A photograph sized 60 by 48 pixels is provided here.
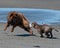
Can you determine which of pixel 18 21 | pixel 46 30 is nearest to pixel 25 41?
pixel 46 30

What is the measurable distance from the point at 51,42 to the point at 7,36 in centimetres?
208

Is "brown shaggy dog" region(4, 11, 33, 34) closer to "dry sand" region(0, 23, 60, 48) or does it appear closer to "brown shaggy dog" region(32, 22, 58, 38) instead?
"dry sand" region(0, 23, 60, 48)

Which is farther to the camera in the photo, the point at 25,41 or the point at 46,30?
the point at 46,30

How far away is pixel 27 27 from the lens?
14.4 metres

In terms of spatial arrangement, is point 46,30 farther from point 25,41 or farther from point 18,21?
point 18,21

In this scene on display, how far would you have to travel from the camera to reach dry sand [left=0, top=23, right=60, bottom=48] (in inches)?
453

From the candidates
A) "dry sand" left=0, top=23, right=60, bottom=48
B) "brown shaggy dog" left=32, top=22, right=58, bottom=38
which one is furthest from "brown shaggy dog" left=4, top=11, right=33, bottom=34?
"brown shaggy dog" left=32, top=22, right=58, bottom=38

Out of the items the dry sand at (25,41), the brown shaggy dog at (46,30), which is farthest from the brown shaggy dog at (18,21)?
the brown shaggy dog at (46,30)

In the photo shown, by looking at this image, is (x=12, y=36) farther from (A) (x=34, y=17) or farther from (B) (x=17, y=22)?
(A) (x=34, y=17)

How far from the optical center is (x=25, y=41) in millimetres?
12570

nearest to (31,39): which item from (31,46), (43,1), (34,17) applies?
(31,46)

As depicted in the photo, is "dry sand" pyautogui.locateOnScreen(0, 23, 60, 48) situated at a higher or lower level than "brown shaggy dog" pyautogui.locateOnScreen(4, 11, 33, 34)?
lower

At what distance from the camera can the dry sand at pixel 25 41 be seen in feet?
37.8

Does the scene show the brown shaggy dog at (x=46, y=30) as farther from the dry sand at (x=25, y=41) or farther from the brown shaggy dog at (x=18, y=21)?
the brown shaggy dog at (x=18, y=21)
